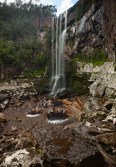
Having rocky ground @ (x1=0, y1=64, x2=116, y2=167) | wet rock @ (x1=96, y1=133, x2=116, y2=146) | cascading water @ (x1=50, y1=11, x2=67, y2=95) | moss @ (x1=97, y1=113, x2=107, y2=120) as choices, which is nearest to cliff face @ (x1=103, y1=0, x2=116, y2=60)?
rocky ground @ (x1=0, y1=64, x2=116, y2=167)

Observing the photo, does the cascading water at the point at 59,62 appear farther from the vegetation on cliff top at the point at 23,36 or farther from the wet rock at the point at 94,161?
the wet rock at the point at 94,161

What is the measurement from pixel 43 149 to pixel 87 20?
24.3 m

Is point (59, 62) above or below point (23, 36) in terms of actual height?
below

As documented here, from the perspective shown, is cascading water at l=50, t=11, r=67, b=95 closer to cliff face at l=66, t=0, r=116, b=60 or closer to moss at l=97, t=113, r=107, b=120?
cliff face at l=66, t=0, r=116, b=60

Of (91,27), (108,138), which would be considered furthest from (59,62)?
(108,138)

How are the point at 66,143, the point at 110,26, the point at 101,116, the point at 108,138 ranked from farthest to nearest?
the point at 110,26 < the point at 101,116 < the point at 66,143 < the point at 108,138

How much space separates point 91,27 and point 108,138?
2196 cm

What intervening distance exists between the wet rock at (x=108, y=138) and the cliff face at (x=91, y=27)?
48.3 feet

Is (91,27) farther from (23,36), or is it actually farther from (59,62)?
(23,36)

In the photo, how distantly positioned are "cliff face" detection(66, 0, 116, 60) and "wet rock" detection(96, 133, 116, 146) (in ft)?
48.3

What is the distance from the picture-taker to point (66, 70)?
81.0ft

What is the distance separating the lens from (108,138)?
5.80 m

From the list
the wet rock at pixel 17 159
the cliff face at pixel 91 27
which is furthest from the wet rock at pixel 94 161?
the cliff face at pixel 91 27

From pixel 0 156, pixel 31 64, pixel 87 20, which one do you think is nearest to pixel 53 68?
pixel 31 64
